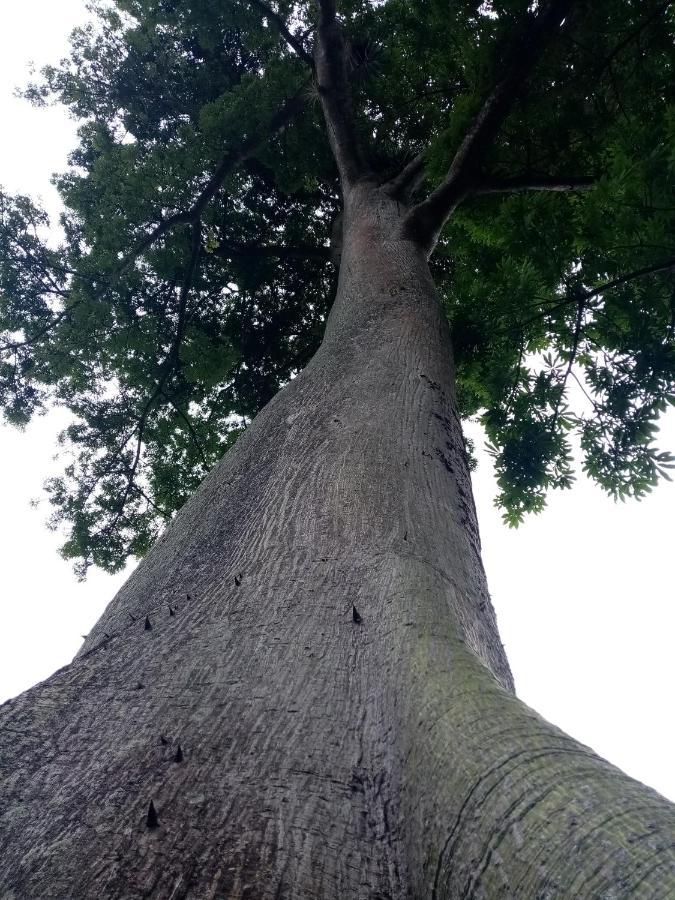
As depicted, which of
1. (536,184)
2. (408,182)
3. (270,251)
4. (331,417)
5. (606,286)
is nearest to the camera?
(331,417)

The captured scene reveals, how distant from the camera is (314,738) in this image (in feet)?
3.60

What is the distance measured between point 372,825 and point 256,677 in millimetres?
400

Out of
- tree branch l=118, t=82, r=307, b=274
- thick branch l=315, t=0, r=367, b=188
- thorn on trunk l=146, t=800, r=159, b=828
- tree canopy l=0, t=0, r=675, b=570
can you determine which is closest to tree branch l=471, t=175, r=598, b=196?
tree canopy l=0, t=0, r=675, b=570

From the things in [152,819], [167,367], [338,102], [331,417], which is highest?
[338,102]

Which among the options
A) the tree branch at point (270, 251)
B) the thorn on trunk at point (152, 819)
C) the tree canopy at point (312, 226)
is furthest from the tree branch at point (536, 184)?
the thorn on trunk at point (152, 819)

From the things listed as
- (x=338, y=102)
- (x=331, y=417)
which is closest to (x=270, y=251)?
(x=338, y=102)

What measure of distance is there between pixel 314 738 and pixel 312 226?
8.28 metres

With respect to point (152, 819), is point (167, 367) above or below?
above

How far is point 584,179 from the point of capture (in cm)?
412

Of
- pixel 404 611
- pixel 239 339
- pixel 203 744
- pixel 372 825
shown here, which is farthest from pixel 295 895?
pixel 239 339

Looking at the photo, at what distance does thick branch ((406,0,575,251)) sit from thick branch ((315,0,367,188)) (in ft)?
4.81

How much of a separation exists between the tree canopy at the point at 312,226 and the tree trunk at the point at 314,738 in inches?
101

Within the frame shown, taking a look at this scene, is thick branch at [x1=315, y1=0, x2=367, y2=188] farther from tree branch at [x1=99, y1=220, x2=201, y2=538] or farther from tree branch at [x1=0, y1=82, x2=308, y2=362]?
tree branch at [x1=99, y1=220, x2=201, y2=538]

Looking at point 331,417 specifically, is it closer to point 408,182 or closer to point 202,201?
point 408,182
